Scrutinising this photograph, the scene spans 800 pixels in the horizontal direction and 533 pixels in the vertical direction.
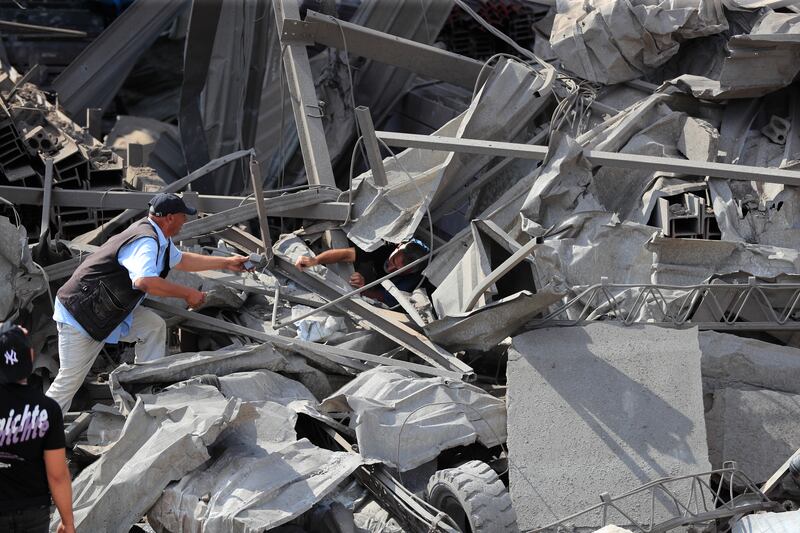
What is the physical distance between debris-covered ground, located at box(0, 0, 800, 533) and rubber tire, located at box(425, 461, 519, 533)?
0.04 feet

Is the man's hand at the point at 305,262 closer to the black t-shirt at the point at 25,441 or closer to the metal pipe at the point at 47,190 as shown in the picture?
the metal pipe at the point at 47,190

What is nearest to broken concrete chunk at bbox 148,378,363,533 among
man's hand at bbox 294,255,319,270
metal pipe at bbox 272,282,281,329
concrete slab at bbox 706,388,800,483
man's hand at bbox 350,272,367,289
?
metal pipe at bbox 272,282,281,329

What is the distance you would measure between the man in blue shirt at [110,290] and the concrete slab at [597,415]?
1867 mm

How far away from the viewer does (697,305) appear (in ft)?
21.3

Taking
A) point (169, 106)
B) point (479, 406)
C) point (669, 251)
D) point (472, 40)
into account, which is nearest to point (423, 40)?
point (472, 40)

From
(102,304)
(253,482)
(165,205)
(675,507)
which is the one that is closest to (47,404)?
(253,482)

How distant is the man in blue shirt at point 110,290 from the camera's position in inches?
226

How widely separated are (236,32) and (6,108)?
7.42 feet

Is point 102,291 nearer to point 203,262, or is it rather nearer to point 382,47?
point 203,262

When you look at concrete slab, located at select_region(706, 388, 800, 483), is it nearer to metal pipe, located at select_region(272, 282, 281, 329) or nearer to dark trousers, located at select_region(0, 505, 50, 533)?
metal pipe, located at select_region(272, 282, 281, 329)

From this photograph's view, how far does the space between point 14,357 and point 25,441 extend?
12.9 inches

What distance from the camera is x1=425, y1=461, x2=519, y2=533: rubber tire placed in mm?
5035

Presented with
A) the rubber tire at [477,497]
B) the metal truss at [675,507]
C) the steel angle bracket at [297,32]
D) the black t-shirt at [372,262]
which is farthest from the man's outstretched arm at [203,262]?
the steel angle bracket at [297,32]

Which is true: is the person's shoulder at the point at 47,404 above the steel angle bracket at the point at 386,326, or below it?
above
